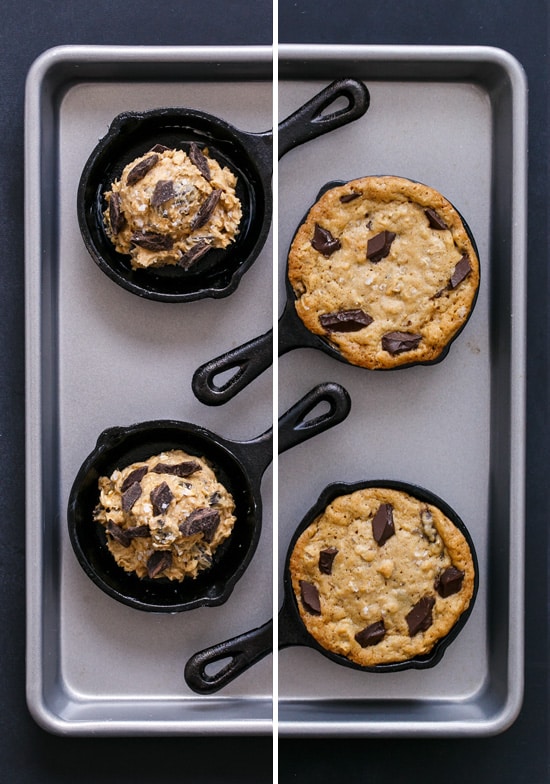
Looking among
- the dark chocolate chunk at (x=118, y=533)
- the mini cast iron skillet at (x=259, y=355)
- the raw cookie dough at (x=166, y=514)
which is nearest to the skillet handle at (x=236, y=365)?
the mini cast iron skillet at (x=259, y=355)

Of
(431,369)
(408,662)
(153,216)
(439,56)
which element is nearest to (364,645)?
(408,662)

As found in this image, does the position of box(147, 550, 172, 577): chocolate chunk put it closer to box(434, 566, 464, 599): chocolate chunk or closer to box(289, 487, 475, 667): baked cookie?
box(289, 487, 475, 667): baked cookie

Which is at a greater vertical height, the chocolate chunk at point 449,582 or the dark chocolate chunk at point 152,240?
the dark chocolate chunk at point 152,240

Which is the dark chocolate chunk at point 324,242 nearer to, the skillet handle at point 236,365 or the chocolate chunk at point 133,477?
the skillet handle at point 236,365

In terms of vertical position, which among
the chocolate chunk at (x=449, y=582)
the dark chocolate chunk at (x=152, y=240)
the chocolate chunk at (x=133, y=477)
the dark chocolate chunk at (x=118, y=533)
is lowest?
the chocolate chunk at (x=449, y=582)

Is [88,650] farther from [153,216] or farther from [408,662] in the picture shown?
[153,216]

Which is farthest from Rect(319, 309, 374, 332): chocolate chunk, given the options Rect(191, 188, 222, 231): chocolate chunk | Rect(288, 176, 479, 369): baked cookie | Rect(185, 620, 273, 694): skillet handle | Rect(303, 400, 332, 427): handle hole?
Rect(185, 620, 273, 694): skillet handle

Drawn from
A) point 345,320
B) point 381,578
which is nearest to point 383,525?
point 381,578
